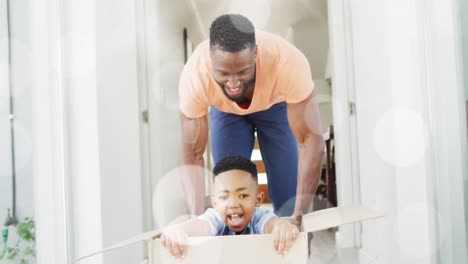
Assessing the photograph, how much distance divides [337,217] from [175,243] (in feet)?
1.41

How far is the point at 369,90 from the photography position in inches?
63.4

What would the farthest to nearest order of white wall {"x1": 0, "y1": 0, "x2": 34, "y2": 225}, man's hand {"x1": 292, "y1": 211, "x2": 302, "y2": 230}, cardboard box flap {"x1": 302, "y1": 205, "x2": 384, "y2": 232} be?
1. white wall {"x1": 0, "y1": 0, "x2": 34, "y2": 225}
2. man's hand {"x1": 292, "y1": 211, "x2": 302, "y2": 230}
3. cardboard box flap {"x1": 302, "y1": 205, "x2": 384, "y2": 232}

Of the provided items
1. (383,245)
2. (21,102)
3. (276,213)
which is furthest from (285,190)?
(21,102)

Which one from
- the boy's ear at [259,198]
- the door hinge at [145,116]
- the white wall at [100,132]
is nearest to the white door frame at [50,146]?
the white wall at [100,132]

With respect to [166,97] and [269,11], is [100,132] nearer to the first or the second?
[166,97]

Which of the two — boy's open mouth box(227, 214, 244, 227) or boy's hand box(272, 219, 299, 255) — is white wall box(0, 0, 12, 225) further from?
boy's hand box(272, 219, 299, 255)

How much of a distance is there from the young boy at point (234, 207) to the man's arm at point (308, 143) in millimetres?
150

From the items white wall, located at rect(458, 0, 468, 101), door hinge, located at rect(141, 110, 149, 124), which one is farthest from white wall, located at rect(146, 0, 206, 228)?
white wall, located at rect(458, 0, 468, 101)

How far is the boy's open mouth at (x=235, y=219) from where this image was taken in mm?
1509

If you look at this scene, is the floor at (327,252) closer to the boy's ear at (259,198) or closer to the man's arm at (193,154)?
the boy's ear at (259,198)

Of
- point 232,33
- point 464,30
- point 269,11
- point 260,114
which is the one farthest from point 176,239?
Result: point 464,30

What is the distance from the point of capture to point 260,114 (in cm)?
159

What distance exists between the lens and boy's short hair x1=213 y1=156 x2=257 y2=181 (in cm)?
156

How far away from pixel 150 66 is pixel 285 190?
62 centimetres
